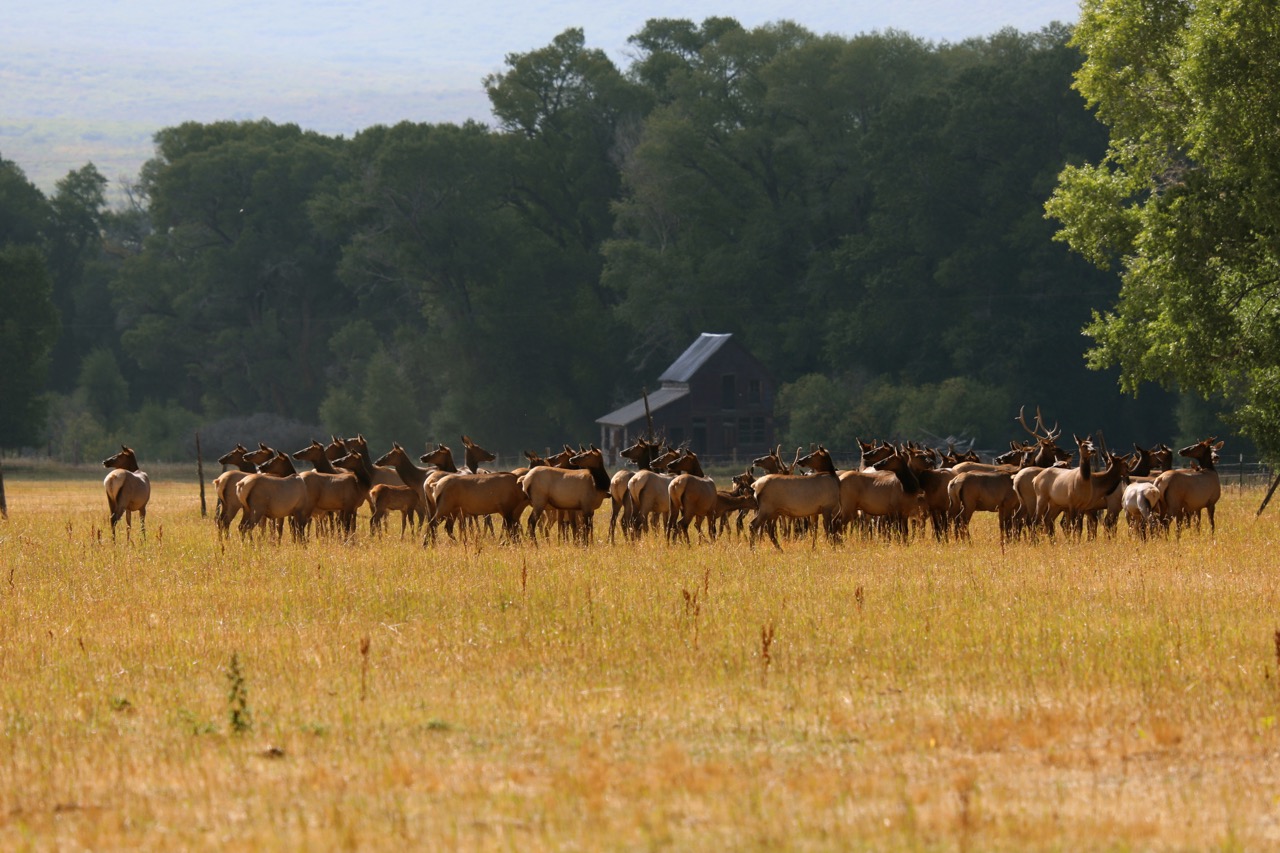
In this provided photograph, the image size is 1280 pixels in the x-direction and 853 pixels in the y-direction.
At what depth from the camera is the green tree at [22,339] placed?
233 feet

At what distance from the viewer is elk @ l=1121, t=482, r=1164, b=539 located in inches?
916

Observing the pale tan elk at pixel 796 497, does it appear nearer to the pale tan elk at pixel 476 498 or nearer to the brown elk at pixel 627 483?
the brown elk at pixel 627 483

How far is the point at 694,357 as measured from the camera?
244 ft

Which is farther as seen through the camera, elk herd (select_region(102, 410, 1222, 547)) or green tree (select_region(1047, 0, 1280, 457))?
green tree (select_region(1047, 0, 1280, 457))

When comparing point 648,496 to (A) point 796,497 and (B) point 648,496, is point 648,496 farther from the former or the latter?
(A) point 796,497

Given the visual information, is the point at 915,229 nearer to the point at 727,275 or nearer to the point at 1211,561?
the point at 727,275

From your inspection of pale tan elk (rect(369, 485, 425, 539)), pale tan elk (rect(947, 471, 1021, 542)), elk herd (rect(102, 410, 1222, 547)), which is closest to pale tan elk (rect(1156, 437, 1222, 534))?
elk herd (rect(102, 410, 1222, 547))

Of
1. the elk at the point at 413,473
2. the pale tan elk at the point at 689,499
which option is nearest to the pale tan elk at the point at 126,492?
the elk at the point at 413,473

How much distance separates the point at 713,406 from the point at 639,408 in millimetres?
3257

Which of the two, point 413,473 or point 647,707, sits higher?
point 413,473

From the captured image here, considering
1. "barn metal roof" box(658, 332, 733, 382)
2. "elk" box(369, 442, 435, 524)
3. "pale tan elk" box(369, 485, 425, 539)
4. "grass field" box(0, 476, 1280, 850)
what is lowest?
"grass field" box(0, 476, 1280, 850)

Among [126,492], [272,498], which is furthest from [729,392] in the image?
[272,498]

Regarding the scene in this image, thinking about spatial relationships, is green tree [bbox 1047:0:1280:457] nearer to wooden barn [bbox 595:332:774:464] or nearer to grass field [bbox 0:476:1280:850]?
grass field [bbox 0:476:1280:850]

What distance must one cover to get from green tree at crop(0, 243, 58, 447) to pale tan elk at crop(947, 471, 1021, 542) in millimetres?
55673
